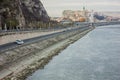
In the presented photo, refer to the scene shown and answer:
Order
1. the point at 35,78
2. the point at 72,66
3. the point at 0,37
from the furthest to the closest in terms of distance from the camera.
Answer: the point at 0,37 < the point at 72,66 < the point at 35,78

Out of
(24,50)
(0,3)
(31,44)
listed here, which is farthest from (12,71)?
(0,3)

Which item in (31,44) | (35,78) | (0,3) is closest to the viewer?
(35,78)

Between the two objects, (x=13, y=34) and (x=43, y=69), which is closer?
(x=43, y=69)

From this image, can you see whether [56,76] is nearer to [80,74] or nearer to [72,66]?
[80,74]

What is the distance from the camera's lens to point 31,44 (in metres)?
71.2

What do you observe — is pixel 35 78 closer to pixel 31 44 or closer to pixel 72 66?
pixel 72 66

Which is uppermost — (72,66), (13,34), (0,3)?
(0,3)

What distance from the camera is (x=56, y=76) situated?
43.5 m

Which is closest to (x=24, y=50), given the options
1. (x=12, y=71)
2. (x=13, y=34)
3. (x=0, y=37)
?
(x=0, y=37)

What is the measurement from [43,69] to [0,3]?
55.1m

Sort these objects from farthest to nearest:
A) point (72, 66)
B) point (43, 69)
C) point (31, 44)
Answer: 1. point (31, 44)
2. point (72, 66)
3. point (43, 69)

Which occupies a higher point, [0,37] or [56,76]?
[0,37]

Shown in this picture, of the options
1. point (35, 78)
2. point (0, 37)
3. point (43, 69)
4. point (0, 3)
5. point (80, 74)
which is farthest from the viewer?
point (0, 3)

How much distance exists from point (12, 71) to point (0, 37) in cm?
1919
